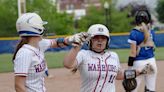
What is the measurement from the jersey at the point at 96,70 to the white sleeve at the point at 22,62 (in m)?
0.64

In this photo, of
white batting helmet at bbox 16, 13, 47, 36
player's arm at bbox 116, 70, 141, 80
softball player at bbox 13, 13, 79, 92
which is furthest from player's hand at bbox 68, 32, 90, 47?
player's arm at bbox 116, 70, 141, 80

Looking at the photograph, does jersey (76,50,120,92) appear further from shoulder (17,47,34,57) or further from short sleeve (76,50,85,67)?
shoulder (17,47,34,57)

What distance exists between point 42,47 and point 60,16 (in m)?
56.9

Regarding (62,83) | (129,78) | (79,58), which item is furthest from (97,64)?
(62,83)

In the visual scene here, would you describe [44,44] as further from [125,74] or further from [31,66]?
[125,74]

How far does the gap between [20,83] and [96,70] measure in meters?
0.89

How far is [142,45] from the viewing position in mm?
7246

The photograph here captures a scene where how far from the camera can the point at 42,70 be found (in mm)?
4332

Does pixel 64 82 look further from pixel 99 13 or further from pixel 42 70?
pixel 99 13

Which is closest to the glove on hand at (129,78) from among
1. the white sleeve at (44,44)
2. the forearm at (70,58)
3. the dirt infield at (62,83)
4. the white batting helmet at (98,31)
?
the white batting helmet at (98,31)

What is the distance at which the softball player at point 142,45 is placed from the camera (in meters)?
7.10

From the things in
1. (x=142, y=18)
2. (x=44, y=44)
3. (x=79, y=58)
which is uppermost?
(x=142, y=18)

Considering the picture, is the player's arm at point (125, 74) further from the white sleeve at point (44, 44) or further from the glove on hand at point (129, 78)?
the white sleeve at point (44, 44)

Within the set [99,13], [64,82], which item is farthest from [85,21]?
[64,82]
